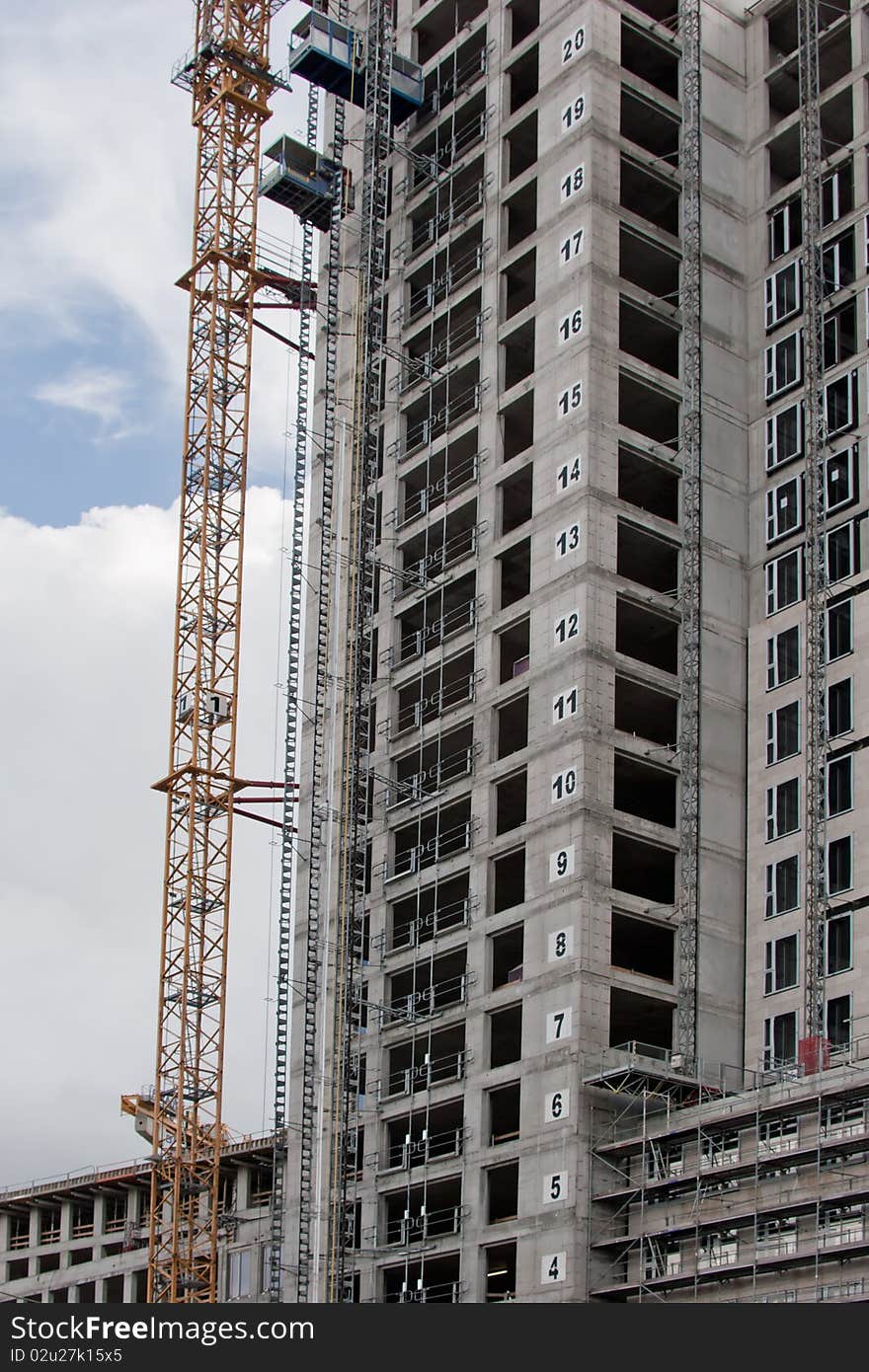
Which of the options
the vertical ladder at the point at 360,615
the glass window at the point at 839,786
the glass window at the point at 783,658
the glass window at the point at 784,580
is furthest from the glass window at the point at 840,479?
the vertical ladder at the point at 360,615

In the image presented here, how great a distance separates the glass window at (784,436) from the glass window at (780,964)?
22072 mm

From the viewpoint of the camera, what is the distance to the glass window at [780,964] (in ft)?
287

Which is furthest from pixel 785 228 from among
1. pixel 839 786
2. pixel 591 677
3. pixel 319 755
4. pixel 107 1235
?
pixel 107 1235

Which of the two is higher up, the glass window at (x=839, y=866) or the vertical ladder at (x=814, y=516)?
the vertical ladder at (x=814, y=516)

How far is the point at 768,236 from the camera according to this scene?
103 meters

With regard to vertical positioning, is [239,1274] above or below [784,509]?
below

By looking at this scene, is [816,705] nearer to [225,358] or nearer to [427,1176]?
[427,1176]

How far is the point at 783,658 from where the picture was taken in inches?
3684

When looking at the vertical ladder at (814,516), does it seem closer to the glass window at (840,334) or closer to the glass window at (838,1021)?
the glass window at (838,1021)

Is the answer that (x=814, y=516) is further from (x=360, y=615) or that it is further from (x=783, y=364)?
(x=360, y=615)

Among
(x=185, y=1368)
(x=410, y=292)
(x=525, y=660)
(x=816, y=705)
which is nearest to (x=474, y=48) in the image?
(x=410, y=292)

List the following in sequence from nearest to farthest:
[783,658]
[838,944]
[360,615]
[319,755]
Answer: [838,944] → [783,658] → [319,755] → [360,615]

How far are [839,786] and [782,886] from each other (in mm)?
5295

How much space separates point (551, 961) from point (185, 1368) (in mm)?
40805
